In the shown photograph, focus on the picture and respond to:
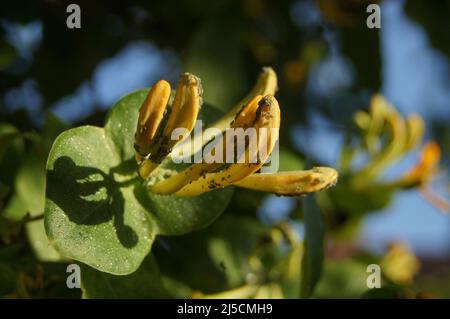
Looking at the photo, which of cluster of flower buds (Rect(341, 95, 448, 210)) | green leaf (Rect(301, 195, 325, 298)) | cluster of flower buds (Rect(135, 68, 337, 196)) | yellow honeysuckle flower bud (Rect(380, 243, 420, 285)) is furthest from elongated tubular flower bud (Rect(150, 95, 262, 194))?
yellow honeysuckle flower bud (Rect(380, 243, 420, 285))

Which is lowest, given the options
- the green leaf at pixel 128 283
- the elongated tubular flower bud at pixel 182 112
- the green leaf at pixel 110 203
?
the green leaf at pixel 128 283

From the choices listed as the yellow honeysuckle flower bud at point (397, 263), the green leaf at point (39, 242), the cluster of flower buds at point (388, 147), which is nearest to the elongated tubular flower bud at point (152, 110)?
the green leaf at point (39, 242)

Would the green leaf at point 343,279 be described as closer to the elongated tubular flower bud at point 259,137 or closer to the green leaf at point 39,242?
the green leaf at point 39,242

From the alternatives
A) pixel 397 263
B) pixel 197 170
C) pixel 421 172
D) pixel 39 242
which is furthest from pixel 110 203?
pixel 397 263

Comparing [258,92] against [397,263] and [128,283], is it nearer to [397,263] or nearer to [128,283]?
[128,283]
